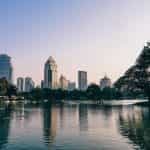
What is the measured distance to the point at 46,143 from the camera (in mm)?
30109

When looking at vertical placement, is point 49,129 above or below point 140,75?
below

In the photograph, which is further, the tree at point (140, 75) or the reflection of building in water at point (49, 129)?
the tree at point (140, 75)

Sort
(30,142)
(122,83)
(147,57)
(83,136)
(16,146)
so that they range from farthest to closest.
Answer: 1. (122,83)
2. (147,57)
3. (83,136)
4. (30,142)
5. (16,146)

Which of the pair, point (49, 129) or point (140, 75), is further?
point (140, 75)

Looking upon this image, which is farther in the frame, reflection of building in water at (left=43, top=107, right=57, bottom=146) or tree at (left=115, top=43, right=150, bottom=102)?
tree at (left=115, top=43, right=150, bottom=102)

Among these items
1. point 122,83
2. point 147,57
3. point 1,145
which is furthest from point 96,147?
point 122,83

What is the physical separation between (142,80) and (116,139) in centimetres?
7370

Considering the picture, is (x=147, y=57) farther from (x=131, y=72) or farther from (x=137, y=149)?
(x=137, y=149)

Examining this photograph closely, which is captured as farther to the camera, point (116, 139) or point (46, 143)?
point (116, 139)

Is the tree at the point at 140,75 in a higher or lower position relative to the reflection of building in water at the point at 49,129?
higher

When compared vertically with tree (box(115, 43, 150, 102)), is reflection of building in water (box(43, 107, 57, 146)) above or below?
below

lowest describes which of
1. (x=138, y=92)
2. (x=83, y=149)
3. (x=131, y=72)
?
(x=83, y=149)

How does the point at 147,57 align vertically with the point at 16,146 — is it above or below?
above

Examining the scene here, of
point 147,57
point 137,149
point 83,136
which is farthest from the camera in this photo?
point 147,57
